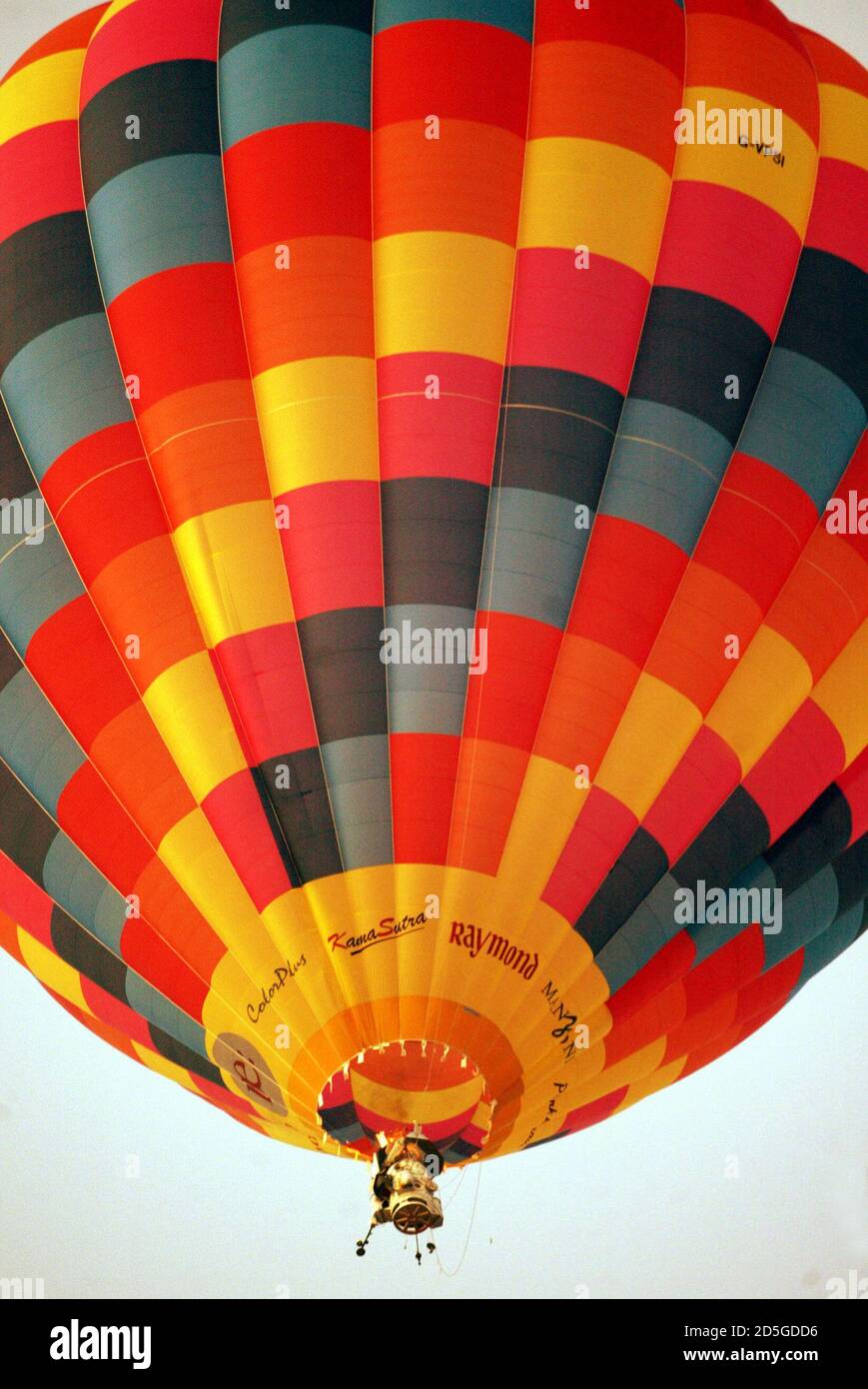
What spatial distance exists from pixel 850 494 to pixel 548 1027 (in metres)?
2.91

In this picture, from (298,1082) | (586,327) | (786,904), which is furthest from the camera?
(786,904)

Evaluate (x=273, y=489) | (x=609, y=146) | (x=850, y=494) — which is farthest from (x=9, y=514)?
(x=850, y=494)

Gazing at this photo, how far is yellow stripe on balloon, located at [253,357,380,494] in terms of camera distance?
350 inches

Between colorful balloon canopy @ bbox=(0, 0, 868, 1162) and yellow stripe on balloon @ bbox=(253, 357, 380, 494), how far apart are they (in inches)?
0.9

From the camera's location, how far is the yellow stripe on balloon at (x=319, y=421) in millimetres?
8898

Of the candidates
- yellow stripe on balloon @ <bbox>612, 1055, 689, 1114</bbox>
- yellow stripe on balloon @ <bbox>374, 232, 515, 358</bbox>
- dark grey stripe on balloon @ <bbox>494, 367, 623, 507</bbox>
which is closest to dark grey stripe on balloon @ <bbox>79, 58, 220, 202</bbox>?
yellow stripe on balloon @ <bbox>374, 232, 515, 358</bbox>

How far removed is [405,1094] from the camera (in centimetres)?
852

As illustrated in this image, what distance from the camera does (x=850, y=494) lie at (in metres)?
9.44

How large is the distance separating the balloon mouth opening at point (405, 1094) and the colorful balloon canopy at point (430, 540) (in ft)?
0.07

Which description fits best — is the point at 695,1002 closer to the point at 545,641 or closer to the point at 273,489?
the point at 545,641

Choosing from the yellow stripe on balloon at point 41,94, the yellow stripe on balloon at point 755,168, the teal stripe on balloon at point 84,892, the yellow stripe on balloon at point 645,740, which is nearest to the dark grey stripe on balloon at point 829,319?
the yellow stripe on balloon at point 755,168

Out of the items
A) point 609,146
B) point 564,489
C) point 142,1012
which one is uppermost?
point 609,146

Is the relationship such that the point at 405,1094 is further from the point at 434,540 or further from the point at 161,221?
the point at 161,221

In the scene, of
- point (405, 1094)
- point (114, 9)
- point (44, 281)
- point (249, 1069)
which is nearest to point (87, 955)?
point (249, 1069)
